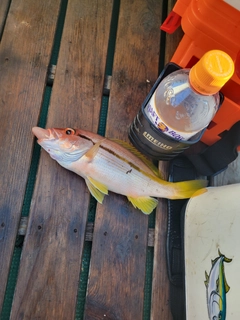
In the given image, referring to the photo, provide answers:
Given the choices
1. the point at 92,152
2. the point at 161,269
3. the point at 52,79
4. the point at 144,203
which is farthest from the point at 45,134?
the point at 161,269

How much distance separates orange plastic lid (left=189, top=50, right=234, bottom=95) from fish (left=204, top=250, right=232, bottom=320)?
1.57 ft

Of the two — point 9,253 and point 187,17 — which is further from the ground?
point 187,17

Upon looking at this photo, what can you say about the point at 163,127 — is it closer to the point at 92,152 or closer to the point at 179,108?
the point at 179,108

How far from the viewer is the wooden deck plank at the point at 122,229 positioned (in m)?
1.13

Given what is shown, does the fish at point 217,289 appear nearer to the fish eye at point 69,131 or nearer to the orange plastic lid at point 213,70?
the orange plastic lid at point 213,70

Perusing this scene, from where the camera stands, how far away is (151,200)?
121 cm

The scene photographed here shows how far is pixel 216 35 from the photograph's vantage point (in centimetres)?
102

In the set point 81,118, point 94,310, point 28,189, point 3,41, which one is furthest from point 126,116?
point 94,310

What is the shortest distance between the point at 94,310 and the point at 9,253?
348 mm

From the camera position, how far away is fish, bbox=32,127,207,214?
3.70 ft

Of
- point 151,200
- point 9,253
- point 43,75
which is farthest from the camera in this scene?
point 43,75

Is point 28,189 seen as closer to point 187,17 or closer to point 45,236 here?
point 45,236

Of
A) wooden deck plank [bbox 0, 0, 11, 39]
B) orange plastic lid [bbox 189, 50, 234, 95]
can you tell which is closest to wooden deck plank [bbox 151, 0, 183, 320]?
orange plastic lid [bbox 189, 50, 234, 95]

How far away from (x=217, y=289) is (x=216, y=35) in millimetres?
760
